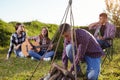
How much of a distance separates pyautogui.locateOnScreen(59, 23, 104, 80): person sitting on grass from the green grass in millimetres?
1890

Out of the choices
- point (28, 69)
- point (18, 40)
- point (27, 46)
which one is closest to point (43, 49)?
point (27, 46)

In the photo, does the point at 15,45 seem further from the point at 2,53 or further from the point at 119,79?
the point at 119,79

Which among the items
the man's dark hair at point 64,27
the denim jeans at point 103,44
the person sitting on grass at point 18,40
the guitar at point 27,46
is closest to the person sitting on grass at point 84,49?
the man's dark hair at point 64,27

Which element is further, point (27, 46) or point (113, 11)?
point (113, 11)

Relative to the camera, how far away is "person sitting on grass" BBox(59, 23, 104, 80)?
6.19m

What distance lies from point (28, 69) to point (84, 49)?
13.5 ft

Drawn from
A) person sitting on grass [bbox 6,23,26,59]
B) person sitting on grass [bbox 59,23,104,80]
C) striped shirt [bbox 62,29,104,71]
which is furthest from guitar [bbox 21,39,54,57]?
striped shirt [bbox 62,29,104,71]

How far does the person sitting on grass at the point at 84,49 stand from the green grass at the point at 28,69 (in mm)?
1890

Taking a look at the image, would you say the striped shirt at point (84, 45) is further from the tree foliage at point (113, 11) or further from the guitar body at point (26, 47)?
the tree foliage at point (113, 11)

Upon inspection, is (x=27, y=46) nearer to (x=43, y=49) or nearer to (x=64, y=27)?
(x=43, y=49)

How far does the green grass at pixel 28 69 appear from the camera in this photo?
899 cm

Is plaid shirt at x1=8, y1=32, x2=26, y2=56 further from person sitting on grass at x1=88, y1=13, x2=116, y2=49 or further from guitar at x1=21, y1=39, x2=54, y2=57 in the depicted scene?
person sitting on grass at x1=88, y1=13, x2=116, y2=49

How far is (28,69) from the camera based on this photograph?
1030cm

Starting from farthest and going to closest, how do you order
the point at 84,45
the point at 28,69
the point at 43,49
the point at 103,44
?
the point at 43,49, the point at 28,69, the point at 103,44, the point at 84,45
